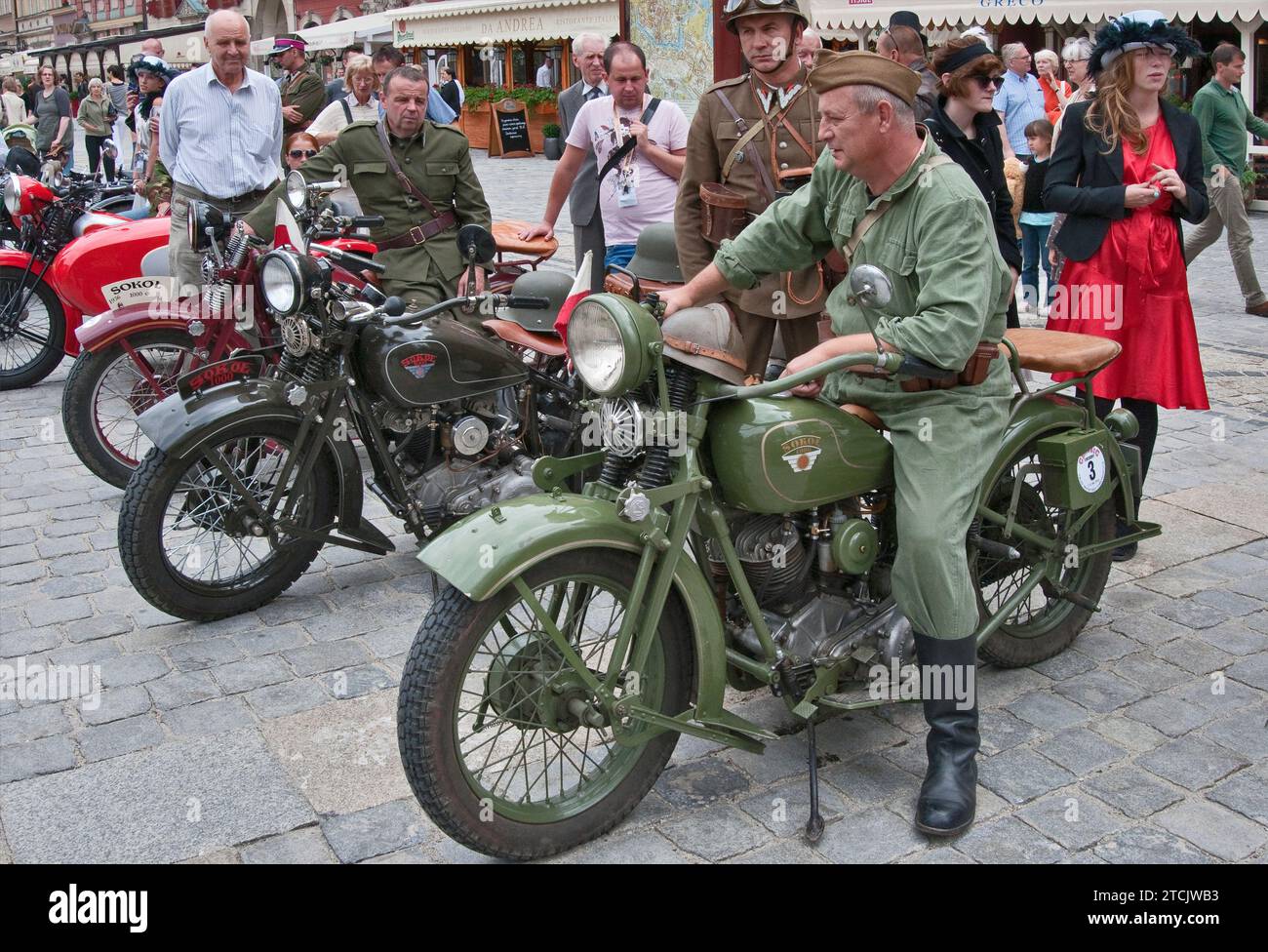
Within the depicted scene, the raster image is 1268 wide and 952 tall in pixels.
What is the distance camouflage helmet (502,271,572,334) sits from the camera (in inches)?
207

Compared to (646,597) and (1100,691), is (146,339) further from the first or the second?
(1100,691)

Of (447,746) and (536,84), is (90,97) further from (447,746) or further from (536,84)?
(447,746)

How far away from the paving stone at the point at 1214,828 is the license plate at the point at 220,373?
3.26 metres

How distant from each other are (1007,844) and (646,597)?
3.41 feet

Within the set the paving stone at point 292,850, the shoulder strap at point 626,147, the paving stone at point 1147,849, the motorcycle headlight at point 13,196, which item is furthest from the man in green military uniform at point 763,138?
the motorcycle headlight at point 13,196

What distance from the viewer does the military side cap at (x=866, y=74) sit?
308cm

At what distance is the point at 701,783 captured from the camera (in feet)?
11.4

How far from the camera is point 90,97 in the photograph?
2086cm

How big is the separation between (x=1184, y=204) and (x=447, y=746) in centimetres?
348

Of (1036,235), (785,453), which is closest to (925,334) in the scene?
(785,453)

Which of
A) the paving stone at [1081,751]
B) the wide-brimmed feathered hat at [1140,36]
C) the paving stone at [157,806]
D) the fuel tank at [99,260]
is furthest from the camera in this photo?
the fuel tank at [99,260]

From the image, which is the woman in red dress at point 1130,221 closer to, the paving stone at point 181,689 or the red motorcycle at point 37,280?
the paving stone at point 181,689

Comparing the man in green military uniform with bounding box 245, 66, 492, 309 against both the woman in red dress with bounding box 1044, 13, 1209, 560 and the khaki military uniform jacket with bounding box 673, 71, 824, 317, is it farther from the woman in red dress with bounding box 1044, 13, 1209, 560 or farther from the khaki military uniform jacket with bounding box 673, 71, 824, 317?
the woman in red dress with bounding box 1044, 13, 1209, 560
